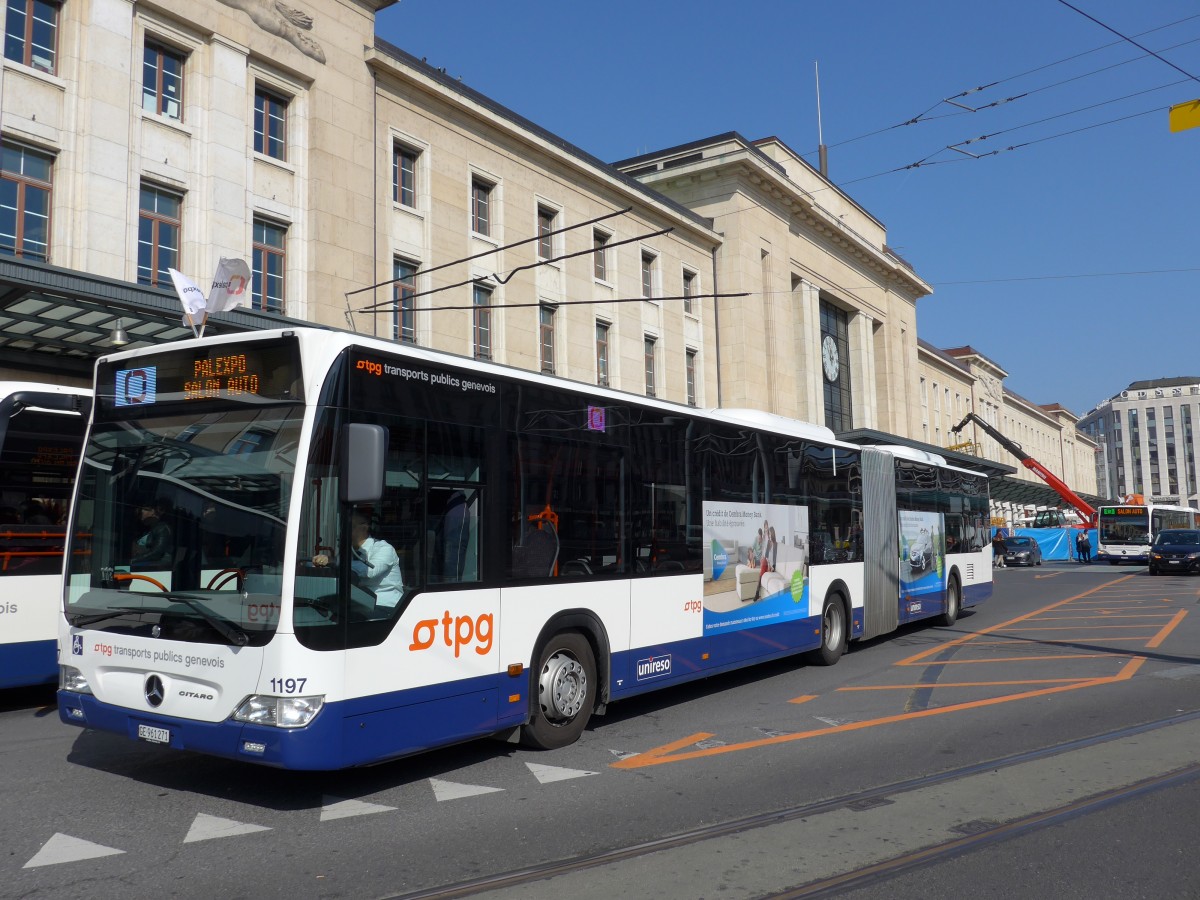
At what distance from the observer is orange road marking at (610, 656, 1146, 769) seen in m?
7.72

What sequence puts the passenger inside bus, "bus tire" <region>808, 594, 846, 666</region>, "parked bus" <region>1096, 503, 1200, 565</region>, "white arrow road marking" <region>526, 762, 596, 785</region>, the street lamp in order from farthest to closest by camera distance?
"parked bus" <region>1096, 503, 1200, 565</region> < the street lamp < "bus tire" <region>808, 594, 846, 666</region> < "white arrow road marking" <region>526, 762, 596, 785</region> < the passenger inside bus

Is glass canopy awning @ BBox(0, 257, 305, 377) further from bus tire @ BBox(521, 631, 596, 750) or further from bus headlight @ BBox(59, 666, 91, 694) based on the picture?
bus tire @ BBox(521, 631, 596, 750)

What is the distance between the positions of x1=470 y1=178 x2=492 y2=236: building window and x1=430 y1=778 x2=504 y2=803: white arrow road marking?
899 inches

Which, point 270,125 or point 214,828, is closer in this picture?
point 214,828

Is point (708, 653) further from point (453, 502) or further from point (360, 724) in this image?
point (360, 724)

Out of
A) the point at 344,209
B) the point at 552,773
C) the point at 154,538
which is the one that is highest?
the point at 344,209

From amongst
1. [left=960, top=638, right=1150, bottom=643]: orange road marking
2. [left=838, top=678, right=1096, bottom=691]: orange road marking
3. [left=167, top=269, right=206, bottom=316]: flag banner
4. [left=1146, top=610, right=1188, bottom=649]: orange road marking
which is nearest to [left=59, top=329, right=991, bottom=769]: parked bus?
[left=838, top=678, right=1096, bottom=691]: orange road marking

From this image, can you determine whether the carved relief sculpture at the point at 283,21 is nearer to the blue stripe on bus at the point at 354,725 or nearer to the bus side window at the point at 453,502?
the bus side window at the point at 453,502

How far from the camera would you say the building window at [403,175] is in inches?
1014

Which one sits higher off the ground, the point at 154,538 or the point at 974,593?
the point at 154,538

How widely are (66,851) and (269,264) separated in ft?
61.0

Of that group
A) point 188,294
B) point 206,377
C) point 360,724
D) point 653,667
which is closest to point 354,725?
point 360,724

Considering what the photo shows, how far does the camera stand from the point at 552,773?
23.7ft

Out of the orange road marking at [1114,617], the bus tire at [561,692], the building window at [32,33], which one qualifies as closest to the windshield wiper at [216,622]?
the bus tire at [561,692]
